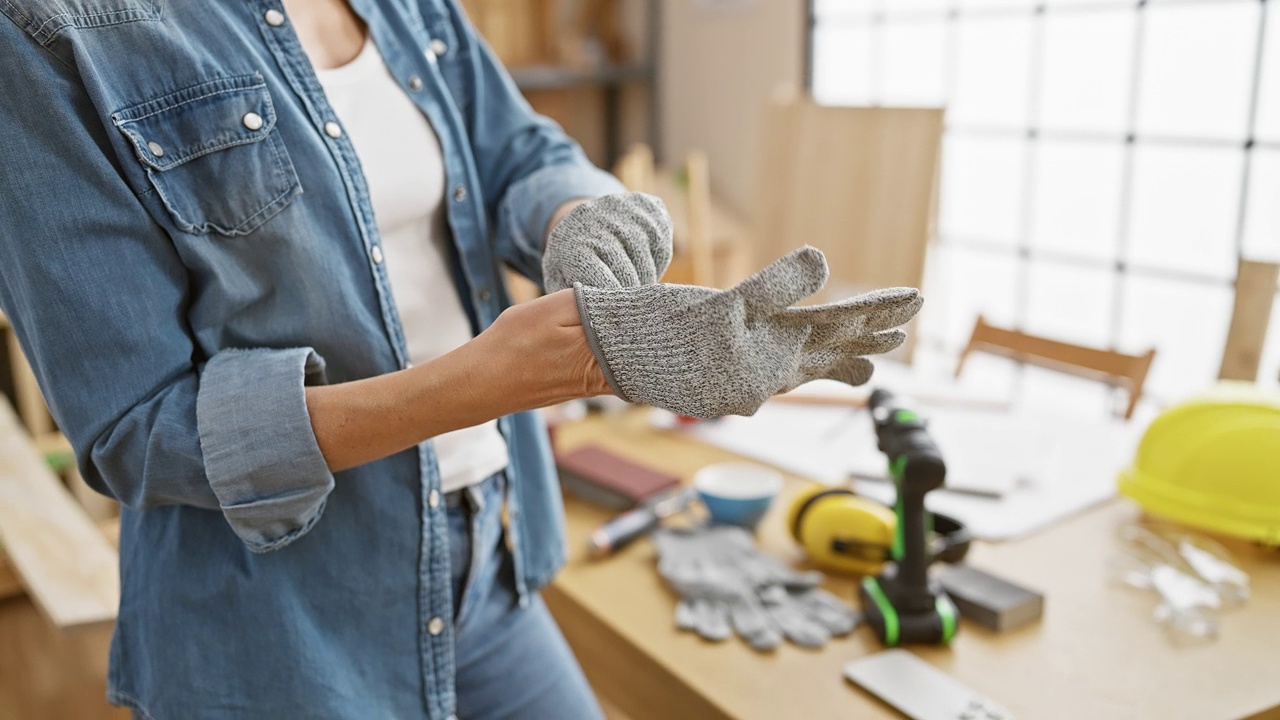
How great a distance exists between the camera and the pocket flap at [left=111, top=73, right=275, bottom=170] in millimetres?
781

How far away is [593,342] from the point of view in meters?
0.70

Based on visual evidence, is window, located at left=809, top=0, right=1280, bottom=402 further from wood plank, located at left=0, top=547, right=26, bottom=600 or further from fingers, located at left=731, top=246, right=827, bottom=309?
wood plank, located at left=0, top=547, right=26, bottom=600

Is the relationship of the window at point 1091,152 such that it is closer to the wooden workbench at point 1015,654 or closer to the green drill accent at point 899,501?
the wooden workbench at point 1015,654

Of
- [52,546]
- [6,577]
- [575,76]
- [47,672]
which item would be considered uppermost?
[575,76]

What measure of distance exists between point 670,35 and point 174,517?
12.3 ft

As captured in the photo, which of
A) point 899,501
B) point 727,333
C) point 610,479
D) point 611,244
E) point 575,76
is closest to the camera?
point 727,333

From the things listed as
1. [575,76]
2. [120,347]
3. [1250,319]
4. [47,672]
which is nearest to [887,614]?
[120,347]

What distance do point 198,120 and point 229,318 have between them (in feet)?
0.53

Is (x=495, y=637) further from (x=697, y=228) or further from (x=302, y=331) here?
(x=697, y=228)

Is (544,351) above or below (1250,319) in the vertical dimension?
above

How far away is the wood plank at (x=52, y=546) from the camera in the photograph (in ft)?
4.35

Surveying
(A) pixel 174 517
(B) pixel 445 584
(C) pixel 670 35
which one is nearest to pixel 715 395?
(B) pixel 445 584

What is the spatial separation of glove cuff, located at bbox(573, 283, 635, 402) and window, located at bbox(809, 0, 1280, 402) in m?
1.88

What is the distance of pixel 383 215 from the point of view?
93cm
